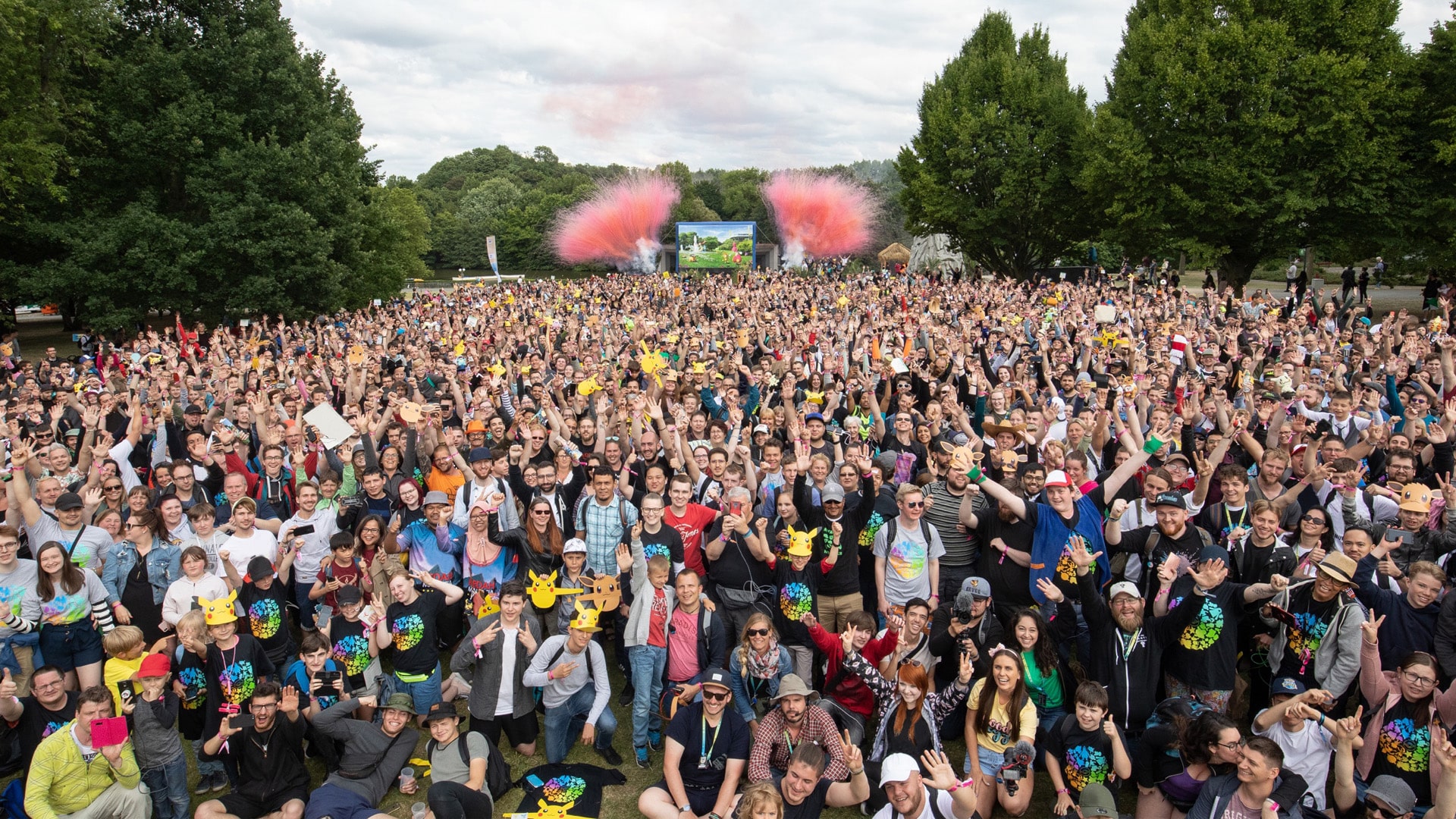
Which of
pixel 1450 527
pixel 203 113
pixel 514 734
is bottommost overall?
pixel 514 734

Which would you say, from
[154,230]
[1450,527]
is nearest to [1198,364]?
[1450,527]

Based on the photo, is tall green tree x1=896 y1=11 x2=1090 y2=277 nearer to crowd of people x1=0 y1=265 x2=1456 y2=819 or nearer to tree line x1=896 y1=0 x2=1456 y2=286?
tree line x1=896 y1=0 x2=1456 y2=286

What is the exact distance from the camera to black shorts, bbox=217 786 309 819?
5266 mm

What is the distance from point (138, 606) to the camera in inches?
246

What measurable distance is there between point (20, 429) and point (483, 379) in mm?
4861

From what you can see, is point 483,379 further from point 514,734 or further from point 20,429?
point 514,734

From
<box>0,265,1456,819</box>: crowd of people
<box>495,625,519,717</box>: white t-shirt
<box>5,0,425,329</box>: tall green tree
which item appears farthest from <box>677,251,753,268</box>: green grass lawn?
<box>495,625,519,717</box>: white t-shirt

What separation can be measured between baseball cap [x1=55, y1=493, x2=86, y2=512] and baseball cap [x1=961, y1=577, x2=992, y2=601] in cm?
637

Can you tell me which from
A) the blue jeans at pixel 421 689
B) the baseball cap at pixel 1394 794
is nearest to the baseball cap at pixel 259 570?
the blue jeans at pixel 421 689

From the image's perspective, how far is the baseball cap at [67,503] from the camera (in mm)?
6230

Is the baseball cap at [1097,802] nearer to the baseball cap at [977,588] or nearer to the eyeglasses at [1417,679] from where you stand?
the baseball cap at [977,588]

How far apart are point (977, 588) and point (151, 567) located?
5.90 metres

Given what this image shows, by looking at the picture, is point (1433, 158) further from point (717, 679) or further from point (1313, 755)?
point (717, 679)

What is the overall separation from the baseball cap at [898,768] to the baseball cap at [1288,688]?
2.04 meters
